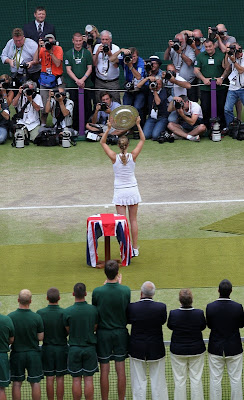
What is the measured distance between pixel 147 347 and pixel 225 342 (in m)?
0.86

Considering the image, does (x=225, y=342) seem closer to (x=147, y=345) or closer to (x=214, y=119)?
(x=147, y=345)

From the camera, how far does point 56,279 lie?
47.6 feet

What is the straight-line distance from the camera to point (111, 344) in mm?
10984

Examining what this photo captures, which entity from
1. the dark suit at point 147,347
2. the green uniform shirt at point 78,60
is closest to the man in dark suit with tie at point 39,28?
the green uniform shirt at point 78,60

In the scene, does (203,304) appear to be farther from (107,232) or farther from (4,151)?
(4,151)

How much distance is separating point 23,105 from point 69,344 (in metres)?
12.0

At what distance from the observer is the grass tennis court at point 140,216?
47.5 feet

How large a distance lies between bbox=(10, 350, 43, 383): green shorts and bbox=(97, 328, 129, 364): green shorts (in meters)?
0.71

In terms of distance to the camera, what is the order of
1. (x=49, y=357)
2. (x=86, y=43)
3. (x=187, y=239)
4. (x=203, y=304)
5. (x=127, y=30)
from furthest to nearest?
(x=127, y=30)
(x=86, y=43)
(x=187, y=239)
(x=203, y=304)
(x=49, y=357)

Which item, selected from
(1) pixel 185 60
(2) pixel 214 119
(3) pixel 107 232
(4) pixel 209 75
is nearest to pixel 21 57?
(1) pixel 185 60

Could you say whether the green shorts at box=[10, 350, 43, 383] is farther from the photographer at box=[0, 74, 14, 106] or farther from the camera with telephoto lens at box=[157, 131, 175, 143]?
the photographer at box=[0, 74, 14, 106]

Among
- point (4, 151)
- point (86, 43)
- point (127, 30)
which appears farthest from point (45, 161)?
point (127, 30)

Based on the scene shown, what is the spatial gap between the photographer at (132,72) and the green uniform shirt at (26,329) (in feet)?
38.8

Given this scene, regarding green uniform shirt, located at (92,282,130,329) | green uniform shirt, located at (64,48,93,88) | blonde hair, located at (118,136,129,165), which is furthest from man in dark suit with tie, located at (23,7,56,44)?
green uniform shirt, located at (92,282,130,329)
